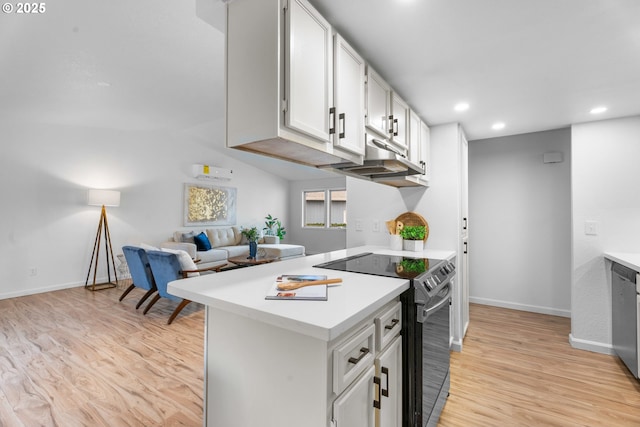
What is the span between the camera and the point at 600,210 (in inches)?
111

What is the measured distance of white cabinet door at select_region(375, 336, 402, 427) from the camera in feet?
3.96

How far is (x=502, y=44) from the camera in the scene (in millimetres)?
1621

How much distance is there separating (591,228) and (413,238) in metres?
1.74

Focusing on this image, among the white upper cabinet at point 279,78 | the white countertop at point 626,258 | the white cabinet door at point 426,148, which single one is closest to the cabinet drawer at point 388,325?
the white upper cabinet at point 279,78

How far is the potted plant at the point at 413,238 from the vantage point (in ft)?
8.84

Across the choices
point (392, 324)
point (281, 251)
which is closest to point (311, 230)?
point (281, 251)

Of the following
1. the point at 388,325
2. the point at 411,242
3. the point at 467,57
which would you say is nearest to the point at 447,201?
the point at 411,242

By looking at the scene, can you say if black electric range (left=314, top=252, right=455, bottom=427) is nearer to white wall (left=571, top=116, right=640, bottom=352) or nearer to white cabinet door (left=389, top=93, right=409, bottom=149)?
white cabinet door (left=389, top=93, right=409, bottom=149)

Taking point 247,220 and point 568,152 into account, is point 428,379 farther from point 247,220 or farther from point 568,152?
point 247,220

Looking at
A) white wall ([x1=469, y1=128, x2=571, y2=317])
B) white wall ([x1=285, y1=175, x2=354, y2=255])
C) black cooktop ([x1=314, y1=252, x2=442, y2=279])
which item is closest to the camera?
black cooktop ([x1=314, y1=252, x2=442, y2=279])

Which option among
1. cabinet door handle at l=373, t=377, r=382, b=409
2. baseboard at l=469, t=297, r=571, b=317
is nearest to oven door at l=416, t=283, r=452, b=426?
cabinet door handle at l=373, t=377, r=382, b=409

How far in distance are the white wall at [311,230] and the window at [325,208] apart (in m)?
0.15

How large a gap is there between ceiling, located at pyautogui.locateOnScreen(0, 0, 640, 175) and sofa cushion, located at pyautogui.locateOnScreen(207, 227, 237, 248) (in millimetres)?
3009

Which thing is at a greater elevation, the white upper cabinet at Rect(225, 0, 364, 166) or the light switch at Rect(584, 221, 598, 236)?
the white upper cabinet at Rect(225, 0, 364, 166)
